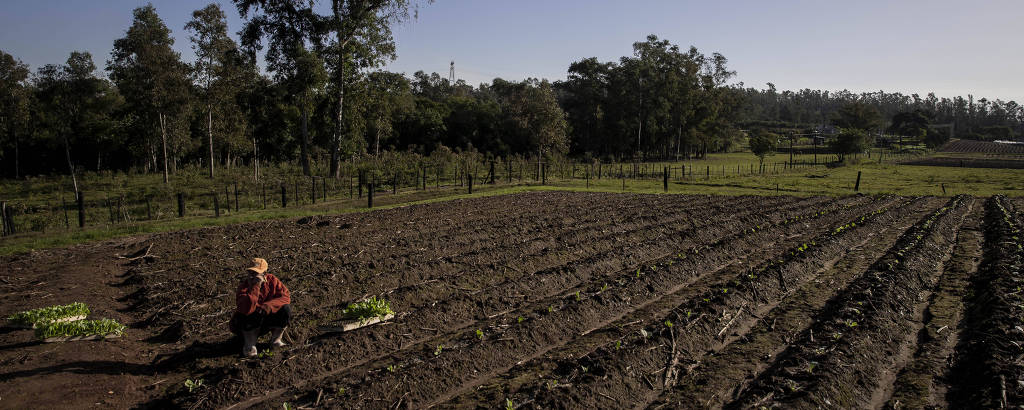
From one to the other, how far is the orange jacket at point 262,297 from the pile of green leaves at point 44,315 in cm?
288

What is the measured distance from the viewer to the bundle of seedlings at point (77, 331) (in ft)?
26.3

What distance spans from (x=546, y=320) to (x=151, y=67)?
108 ft

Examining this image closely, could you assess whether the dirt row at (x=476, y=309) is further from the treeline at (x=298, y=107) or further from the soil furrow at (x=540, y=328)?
the treeline at (x=298, y=107)

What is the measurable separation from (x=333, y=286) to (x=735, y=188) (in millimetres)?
32970

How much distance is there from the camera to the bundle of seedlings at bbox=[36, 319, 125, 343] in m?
8.02

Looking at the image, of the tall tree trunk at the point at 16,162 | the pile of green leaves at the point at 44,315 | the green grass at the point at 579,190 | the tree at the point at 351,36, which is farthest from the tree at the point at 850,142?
the tall tree trunk at the point at 16,162

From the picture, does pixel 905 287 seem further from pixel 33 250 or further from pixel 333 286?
pixel 33 250

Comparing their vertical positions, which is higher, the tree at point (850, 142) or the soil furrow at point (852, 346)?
the tree at point (850, 142)

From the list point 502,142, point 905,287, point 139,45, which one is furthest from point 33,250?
point 502,142

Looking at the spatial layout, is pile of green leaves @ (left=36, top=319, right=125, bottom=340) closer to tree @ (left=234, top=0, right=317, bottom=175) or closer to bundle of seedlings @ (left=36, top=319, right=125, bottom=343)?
bundle of seedlings @ (left=36, top=319, right=125, bottom=343)

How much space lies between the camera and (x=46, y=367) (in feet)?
24.2

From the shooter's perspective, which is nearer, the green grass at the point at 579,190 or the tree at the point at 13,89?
the green grass at the point at 579,190

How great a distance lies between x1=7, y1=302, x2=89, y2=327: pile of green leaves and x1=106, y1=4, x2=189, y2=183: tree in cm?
2832

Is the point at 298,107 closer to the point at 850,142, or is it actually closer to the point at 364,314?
the point at 364,314
